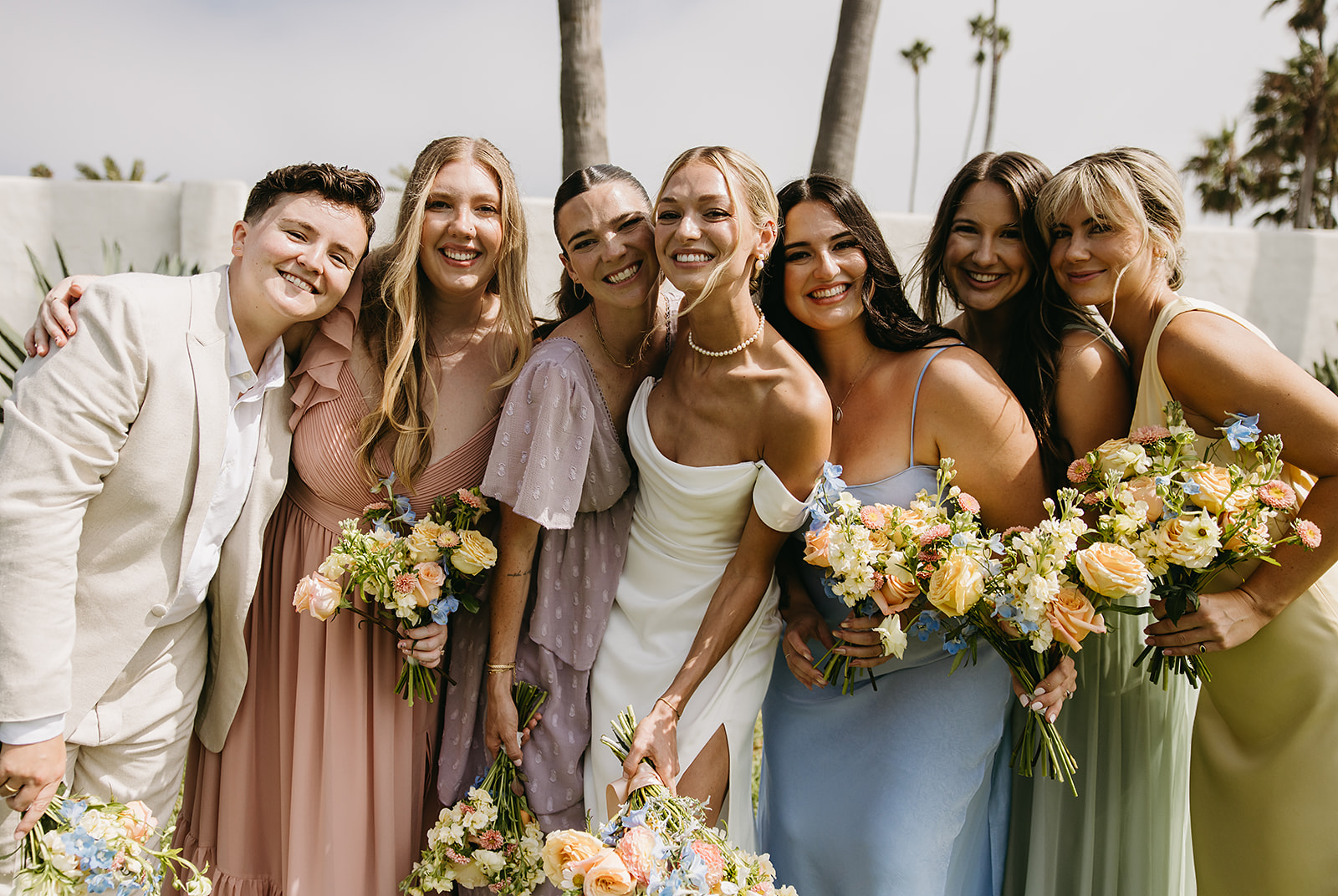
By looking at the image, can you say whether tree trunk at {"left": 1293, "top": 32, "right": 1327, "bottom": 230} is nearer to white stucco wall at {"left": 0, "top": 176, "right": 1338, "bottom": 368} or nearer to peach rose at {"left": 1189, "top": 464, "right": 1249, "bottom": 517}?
white stucco wall at {"left": 0, "top": 176, "right": 1338, "bottom": 368}

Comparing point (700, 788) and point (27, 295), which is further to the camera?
point (27, 295)

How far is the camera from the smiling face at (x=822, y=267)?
294 cm

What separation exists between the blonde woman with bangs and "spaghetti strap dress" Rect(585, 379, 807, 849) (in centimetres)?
124

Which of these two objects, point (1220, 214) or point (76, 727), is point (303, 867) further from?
point (1220, 214)

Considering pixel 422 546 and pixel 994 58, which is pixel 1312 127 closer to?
pixel 994 58

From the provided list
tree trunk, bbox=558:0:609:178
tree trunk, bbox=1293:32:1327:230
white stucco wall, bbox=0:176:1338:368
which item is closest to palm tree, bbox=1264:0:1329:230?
tree trunk, bbox=1293:32:1327:230

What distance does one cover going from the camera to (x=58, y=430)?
8.11ft

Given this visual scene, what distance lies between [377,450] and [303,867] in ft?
4.97

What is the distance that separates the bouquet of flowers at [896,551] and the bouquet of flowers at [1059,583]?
0.09 metres

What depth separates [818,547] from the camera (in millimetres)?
2510

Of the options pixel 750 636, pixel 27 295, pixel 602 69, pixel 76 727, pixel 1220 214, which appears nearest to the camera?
pixel 76 727

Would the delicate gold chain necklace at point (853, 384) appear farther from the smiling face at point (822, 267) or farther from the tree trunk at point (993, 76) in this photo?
the tree trunk at point (993, 76)

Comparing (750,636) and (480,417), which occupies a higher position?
(480,417)

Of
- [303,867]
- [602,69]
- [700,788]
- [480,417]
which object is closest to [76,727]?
[303,867]
